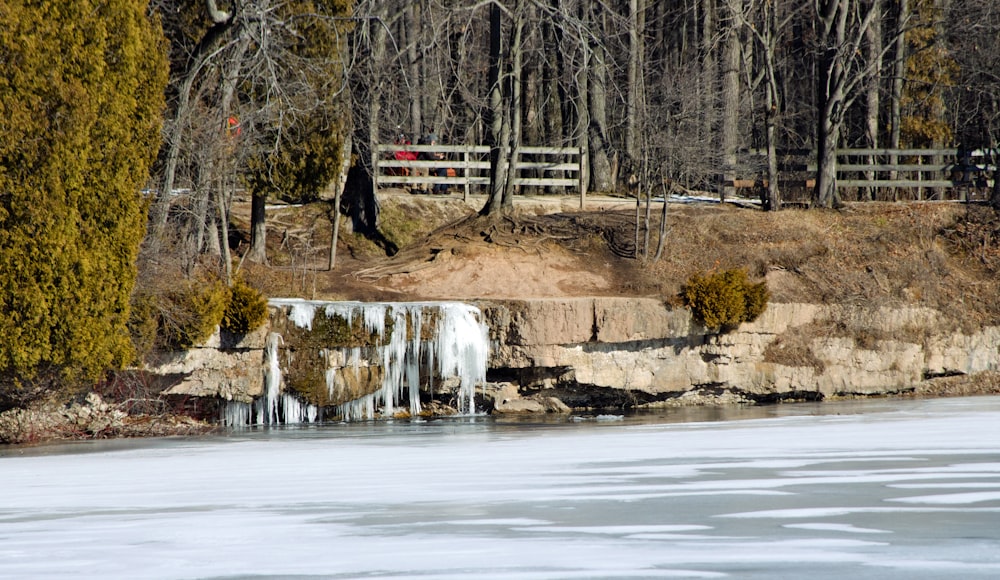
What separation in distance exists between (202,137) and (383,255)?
26.9 feet

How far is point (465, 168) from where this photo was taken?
2486 cm

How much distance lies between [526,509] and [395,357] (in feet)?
34.7

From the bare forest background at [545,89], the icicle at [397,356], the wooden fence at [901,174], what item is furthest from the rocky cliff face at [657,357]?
the wooden fence at [901,174]

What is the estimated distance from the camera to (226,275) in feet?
49.6

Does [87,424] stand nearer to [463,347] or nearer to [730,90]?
[463,347]

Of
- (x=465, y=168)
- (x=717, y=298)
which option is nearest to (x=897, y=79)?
(x=465, y=168)

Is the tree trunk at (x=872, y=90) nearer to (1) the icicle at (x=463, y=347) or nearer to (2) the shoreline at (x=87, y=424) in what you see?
(1) the icicle at (x=463, y=347)

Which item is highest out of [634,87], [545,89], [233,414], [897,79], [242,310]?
[545,89]

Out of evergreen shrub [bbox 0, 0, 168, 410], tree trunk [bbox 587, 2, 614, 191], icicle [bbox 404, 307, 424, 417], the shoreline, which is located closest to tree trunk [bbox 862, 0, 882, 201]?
tree trunk [bbox 587, 2, 614, 191]

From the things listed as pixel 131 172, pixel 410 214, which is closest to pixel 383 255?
pixel 410 214

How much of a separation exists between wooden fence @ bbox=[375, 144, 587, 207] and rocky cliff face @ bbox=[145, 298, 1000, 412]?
6418mm

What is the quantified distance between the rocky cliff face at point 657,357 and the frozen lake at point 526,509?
509 centimetres

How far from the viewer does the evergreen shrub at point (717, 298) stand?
1809 centimetres

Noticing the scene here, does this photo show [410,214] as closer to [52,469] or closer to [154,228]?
[154,228]
